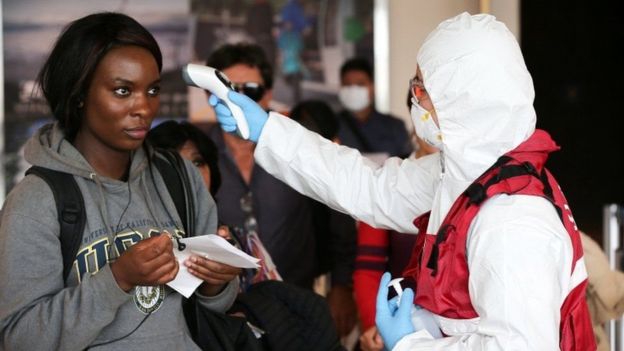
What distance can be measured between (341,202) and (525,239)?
0.76 meters

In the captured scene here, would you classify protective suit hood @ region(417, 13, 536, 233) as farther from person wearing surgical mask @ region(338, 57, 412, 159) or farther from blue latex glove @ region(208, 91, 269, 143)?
person wearing surgical mask @ region(338, 57, 412, 159)

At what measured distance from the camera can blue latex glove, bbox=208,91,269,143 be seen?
9.06 ft

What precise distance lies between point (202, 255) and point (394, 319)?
49cm

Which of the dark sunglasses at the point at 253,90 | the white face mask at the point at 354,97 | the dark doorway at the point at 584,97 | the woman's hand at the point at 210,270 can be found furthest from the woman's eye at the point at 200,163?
the dark doorway at the point at 584,97

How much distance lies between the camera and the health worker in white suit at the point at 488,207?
2201 mm

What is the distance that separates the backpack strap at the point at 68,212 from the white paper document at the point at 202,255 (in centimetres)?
25

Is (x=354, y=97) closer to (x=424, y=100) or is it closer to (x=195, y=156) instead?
(x=195, y=156)

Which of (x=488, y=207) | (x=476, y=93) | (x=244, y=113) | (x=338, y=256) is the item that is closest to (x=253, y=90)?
(x=338, y=256)

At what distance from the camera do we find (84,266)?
230 cm

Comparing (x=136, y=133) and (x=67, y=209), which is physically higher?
(x=136, y=133)

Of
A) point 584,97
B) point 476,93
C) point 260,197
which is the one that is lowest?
point 584,97

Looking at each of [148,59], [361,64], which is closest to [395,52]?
[361,64]

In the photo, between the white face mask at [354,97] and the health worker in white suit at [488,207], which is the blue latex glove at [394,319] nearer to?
the health worker in white suit at [488,207]

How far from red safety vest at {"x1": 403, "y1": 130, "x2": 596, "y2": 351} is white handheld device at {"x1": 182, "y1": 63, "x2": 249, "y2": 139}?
652 mm
